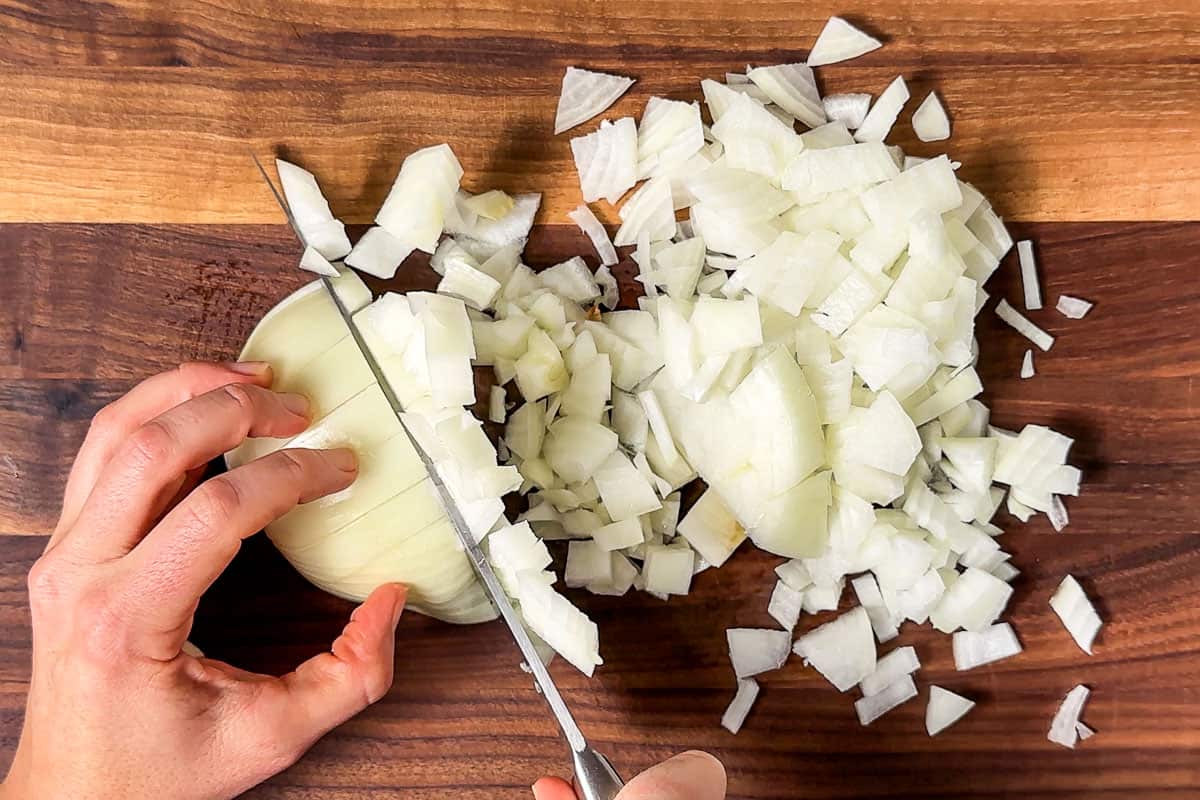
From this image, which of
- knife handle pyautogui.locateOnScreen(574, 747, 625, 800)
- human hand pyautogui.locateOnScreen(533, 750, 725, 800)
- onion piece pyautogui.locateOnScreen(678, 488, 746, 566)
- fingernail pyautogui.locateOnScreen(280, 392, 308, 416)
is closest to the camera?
human hand pyautogui.locateOnScreen(533, 750, 725, 800)

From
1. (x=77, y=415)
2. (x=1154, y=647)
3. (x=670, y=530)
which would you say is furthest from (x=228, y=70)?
(x=1154, y=647)

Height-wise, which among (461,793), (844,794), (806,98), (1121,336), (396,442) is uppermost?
(806,98)

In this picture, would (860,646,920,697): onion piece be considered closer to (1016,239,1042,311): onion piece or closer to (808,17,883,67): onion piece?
(1016,239,1042,311): onion piece

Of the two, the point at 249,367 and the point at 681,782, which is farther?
the point at 249,367

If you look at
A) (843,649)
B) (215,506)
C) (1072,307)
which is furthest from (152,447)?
(1072,307)

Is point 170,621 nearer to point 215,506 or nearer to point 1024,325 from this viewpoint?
point 215,506

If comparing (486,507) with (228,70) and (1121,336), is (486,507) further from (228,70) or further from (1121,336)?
(1121,336)

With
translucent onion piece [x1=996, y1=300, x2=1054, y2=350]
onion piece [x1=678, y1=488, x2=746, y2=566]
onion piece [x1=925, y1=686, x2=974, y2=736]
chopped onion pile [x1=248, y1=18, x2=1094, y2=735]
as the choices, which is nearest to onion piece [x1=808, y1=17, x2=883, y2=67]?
chopped onion pile [x1=248, y1=18, x2=1094, y2=735]
